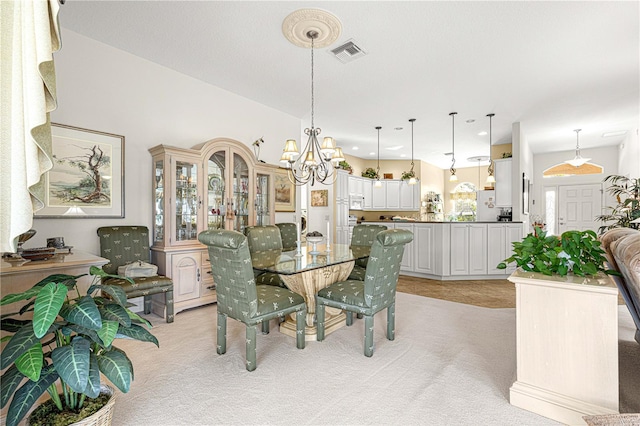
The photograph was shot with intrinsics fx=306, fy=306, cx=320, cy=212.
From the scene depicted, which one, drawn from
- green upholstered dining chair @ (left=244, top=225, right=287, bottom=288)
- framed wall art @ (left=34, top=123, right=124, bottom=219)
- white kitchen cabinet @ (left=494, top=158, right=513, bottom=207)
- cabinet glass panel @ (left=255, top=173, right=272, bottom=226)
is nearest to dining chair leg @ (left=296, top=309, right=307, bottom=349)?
green upholstered dining chair @ (left=244, top=225, right=287, bottom=288)

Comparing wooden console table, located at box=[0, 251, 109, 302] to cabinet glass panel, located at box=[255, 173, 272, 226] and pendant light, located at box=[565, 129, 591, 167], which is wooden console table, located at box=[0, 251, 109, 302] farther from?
pendant light, located at box=[565, 129, 591, 167]

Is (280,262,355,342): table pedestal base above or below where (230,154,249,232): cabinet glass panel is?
below

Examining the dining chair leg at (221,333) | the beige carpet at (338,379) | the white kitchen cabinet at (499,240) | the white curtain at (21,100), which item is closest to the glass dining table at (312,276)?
the beige carpet at (338,379)

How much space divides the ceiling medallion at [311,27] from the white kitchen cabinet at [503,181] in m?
4.81

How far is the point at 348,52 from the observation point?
3211 mm

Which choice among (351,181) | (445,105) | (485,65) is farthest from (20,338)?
(351,181)

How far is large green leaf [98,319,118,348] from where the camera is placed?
1.19m

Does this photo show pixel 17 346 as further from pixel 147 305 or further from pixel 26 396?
pixel 147 305

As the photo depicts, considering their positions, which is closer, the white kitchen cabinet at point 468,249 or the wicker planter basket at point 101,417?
the wicker planter basket at point 101,417

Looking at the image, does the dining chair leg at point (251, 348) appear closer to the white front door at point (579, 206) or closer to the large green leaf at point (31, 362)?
the large green leaf at point (31, 362)

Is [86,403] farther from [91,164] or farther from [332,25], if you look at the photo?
[332,25]

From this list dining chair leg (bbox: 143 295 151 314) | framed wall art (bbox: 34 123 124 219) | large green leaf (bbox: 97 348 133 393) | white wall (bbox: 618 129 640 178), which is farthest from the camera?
white wall (bbox: 618 129 640 178)

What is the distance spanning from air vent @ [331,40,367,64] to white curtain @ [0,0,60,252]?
2559 mm

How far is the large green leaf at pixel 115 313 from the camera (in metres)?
1.34
